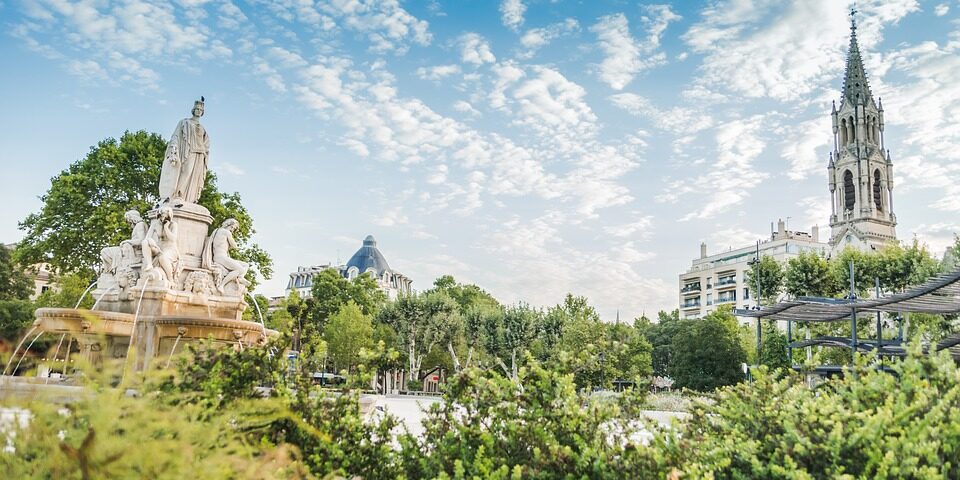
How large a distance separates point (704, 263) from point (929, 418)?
87211 millimetres

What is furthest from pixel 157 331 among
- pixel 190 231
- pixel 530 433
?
pixel 530 433

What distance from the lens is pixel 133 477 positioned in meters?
2.34

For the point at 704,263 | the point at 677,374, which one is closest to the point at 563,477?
the point at 677,374

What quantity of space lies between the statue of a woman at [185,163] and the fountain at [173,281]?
19 millimetres

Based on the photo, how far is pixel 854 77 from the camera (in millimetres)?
84188

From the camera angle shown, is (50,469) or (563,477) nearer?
(50,469)

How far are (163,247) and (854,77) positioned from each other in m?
89.5

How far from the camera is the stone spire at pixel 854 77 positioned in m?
81.9

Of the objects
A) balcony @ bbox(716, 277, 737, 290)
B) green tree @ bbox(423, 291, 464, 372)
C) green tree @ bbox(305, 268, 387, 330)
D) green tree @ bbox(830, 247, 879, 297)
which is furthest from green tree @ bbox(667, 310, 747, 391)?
balcony @ bbox(716, 277, 737, 290)

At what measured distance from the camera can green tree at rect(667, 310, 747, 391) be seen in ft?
130

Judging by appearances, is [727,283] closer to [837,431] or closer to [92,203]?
[92,203]

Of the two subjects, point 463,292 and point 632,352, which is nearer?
point 632,352

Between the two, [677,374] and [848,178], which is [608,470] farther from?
[848,178]

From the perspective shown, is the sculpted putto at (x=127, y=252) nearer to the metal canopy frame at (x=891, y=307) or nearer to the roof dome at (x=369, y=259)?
the metal canopy frame at (x=891, y=307)
